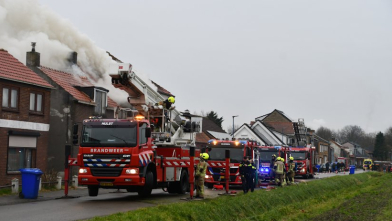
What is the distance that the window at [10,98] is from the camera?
22234 mm

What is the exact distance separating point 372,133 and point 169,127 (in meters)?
155

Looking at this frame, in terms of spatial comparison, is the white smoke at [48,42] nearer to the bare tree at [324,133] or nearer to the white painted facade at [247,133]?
the white painted facade at [247,133]

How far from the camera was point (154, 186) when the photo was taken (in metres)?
17.9

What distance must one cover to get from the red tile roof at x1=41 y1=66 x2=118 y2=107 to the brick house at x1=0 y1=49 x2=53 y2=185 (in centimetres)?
274

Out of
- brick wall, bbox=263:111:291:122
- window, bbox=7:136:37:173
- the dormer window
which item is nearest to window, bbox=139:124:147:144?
window, bbox=7:136:37:173

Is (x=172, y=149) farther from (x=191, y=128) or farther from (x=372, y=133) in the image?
(x=372, y=133)

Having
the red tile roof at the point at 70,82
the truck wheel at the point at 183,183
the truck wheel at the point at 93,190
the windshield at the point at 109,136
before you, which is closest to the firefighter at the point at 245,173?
the truck wheel at the point at 183,183

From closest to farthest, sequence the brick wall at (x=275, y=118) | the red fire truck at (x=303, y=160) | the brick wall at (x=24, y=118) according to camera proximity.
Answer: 1. the brick wall at (x=24, y=118)
2. the red fire truck at (x=303, y=160)
3. the brick wall at (x=275, y=118)

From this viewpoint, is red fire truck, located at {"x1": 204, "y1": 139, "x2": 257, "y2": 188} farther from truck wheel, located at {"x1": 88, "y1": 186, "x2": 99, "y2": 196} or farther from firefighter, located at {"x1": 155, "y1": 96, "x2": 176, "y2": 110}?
truck wheel, located at {"x1": 88, "y1": 186, "x2": 99, "y2": 196}

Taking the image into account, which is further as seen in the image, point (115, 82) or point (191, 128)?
point (191, 128)

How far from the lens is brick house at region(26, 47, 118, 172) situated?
26.7 metres

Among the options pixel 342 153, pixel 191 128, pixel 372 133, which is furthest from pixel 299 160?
pixel 372 133

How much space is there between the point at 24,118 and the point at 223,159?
31.3 feet

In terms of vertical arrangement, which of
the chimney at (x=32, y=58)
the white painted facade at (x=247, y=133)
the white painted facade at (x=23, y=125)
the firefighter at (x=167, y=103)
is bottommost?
the white painted facade at (x=23, y=125)
